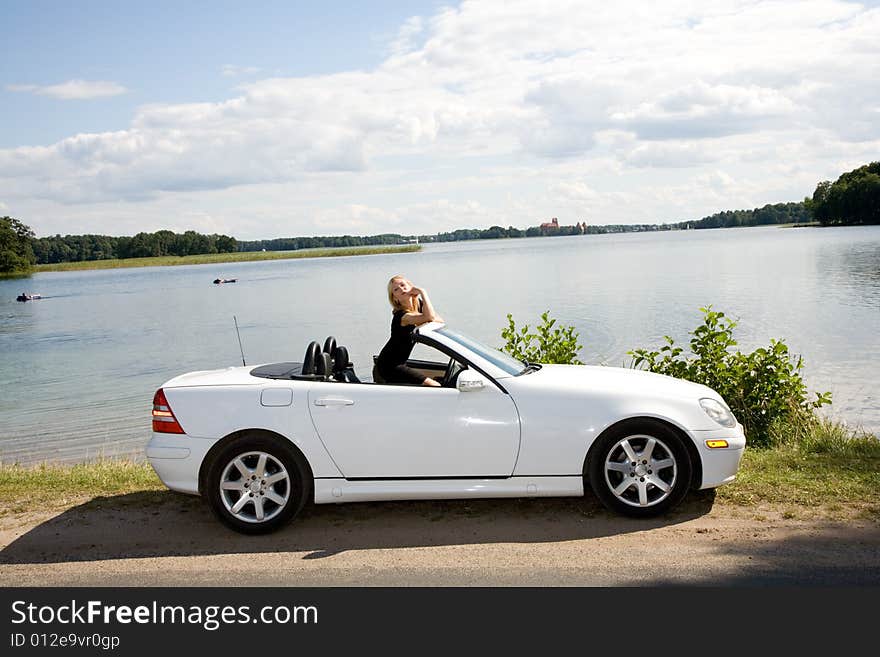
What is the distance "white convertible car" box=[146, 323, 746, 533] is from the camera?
6.00 metres

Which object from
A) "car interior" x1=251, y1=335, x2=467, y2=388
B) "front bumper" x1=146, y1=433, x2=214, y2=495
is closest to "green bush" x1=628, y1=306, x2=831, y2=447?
"car interior" x1=251, y1=335, x2=467, y2=388

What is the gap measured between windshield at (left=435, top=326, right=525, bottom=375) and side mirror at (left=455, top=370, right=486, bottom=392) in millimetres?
388

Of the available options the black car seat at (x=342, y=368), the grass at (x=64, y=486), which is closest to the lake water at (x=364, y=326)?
the grass at (x=64, y=486)

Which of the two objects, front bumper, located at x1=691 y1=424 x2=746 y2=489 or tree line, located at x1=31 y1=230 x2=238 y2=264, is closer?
front bumper, located at x1=691 y1=424 x2=746 y2=489

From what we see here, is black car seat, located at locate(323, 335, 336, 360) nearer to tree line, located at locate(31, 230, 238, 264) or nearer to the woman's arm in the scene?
the woman's arm

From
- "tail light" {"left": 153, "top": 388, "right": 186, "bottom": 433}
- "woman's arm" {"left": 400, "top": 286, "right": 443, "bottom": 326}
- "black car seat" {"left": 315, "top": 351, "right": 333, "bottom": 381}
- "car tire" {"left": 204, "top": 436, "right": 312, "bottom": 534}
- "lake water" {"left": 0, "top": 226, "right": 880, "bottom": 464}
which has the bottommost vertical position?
"lake water" {"left": 0, "top": 226, "right": 880, "bottom": 464}

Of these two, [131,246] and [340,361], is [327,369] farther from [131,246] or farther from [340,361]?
[131,246]

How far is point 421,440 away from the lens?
600 cm

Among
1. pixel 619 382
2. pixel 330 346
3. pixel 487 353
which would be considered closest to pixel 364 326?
pixel 330 346

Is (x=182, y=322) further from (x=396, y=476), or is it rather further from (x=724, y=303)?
(x=396, y=476)

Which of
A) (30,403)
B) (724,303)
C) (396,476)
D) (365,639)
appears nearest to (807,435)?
(396,476)

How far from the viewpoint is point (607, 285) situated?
45.2m

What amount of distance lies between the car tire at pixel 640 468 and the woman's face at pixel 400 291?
2190 mm

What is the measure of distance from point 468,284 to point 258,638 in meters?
49.5
